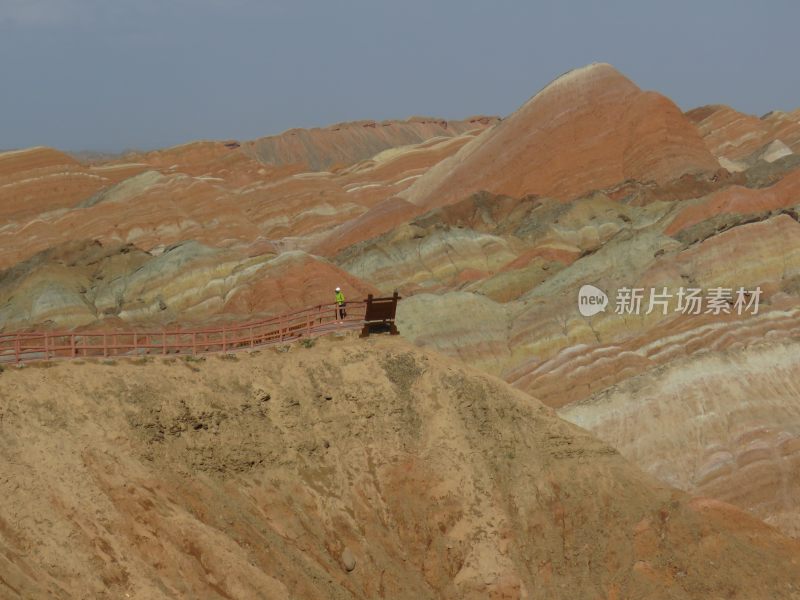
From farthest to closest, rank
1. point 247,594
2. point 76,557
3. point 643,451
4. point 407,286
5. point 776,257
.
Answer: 1. point 407,286
2. point 776,257
3. point 643,451
4. point 247,594
5. point 76,557

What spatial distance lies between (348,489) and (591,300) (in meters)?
36.6

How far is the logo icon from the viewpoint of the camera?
69750 millimetres

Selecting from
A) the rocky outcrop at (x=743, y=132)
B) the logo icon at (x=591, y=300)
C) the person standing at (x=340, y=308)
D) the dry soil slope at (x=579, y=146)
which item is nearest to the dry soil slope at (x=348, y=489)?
the person standing at (x=340, y=308)

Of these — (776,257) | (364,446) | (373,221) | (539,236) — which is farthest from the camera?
(373,221)

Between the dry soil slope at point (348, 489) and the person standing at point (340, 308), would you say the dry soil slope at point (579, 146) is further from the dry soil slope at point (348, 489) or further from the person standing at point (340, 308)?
the dry soil slope at point (348, 489)

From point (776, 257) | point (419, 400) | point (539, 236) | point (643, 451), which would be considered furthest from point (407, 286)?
point (419, 400)

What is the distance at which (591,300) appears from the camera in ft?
231

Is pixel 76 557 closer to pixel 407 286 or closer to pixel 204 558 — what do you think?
pixel 204 558

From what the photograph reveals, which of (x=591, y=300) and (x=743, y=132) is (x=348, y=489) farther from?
(x=743, y=132)

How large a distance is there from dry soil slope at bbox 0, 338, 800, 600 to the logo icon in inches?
1181

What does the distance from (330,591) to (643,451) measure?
24265mm

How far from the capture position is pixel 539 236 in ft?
314

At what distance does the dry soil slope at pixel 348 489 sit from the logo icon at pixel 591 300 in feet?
98.4

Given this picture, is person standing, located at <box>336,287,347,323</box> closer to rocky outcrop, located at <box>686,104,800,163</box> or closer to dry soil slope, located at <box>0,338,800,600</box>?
dry soil slope, located at <box>0,338,800,600</box>
